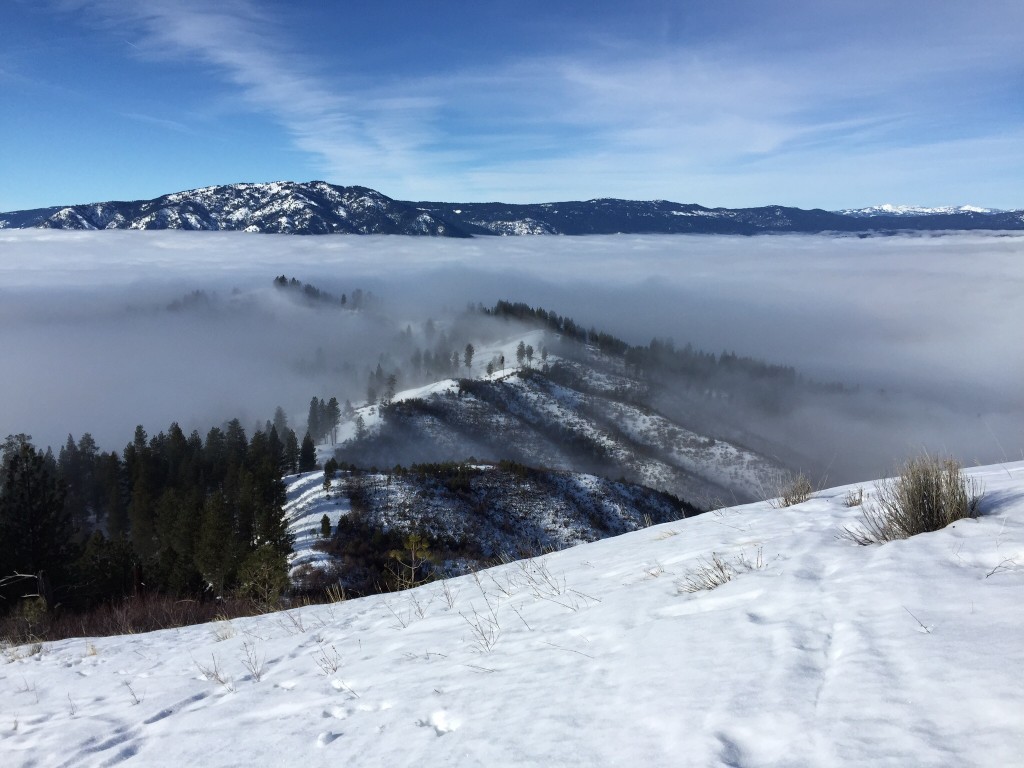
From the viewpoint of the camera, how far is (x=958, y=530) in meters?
4.96

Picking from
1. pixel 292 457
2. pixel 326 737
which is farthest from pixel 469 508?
pixel 326 737

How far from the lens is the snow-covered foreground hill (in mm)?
2896

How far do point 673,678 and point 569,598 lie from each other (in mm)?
2582

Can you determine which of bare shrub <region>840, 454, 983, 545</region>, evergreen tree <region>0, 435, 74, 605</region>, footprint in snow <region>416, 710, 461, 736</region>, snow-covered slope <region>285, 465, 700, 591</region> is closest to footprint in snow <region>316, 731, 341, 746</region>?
footprint in snow <region>416, 710, 461, 736</region>

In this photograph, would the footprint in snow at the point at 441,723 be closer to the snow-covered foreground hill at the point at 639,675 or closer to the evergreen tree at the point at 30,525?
the snow-covered foreground hill at the point at 639,675

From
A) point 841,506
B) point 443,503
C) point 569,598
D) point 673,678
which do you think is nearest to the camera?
point 673,678

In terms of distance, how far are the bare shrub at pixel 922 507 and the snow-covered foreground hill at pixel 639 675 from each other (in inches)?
9.5

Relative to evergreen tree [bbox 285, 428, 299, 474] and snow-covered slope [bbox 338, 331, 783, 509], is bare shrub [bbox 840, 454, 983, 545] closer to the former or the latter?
evergreen tree [bbox 285, 428, 299, 474]

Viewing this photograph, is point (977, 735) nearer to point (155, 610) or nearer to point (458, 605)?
point (458, 605)

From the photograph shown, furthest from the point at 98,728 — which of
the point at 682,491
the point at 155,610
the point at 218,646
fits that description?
the point at 682,491

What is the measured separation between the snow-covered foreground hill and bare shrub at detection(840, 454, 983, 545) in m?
0.24

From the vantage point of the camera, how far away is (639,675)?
150 inches

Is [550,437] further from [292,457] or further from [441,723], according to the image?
[441,723]

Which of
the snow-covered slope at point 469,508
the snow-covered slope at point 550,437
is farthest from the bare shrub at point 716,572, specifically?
the snow-covered slope at point 550,437
